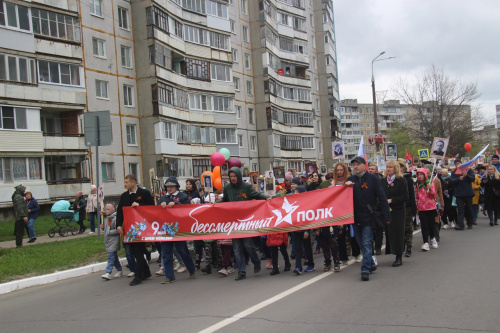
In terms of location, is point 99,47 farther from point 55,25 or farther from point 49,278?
point 49,278

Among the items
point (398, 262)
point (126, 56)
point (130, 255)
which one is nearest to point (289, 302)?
point (398, 262)

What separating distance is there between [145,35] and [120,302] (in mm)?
33663

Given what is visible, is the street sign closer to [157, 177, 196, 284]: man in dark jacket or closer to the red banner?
the red banner

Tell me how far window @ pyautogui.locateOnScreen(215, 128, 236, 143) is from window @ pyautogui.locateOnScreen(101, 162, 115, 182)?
12.2 metres

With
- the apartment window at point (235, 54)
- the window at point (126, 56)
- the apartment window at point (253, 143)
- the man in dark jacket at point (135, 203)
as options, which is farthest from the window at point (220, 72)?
the man in dark jacket at point (135, 203)

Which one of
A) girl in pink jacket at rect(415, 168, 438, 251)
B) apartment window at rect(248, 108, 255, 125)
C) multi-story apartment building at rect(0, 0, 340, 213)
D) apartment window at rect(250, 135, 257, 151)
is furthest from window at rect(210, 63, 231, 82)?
girl in pink jacket at rect(415, 168, 438, 251)

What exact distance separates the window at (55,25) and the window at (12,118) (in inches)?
212

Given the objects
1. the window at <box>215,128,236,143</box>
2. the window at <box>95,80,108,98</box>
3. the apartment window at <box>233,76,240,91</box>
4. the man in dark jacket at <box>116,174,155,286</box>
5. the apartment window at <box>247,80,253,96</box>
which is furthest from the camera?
the apartment window at <box>247,80,253,96</box>

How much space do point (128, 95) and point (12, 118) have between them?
10615mm

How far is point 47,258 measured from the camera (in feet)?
42.9

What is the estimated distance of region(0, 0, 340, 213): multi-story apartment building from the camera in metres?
30.5

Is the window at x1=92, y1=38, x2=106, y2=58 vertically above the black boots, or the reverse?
the window at x1=92, y1=38, x2=106, y2=58

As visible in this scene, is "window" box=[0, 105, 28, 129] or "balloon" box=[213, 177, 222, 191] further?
"window" box=[0, 105, 28, 129]

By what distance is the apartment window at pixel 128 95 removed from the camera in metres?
38.7
